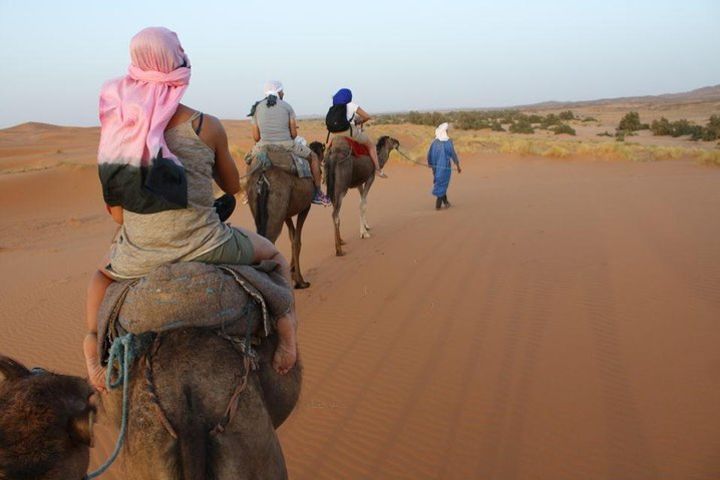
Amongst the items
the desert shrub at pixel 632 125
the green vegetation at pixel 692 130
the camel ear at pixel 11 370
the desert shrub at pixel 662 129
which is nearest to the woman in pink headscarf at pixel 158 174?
the camel ear at pixel 11 370

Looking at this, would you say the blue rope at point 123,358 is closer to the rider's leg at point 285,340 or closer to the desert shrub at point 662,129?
the rider's leg at point 285,340

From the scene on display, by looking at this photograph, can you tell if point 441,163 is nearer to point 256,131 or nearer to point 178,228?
point 256,131

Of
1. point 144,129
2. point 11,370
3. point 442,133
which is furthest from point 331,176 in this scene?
point 11,370

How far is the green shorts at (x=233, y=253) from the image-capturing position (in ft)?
8.09

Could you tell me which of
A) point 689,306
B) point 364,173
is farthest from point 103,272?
point 364,173

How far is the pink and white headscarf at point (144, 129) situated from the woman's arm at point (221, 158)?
0.19 m

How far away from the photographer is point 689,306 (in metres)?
7.03

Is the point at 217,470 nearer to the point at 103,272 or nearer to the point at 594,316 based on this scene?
the point at 103,272

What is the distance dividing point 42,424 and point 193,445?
0.52 meters

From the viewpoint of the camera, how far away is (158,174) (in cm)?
221

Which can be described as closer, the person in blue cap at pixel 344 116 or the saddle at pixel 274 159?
the saddle at pixel 274 159

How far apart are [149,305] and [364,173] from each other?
9.26m

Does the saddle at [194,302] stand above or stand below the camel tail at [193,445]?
above

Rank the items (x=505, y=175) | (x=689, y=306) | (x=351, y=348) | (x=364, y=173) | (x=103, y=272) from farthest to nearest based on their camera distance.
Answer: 1. (x=505, y=175)
2. (x=364, y=173)
3. (x=689, y=306)
4. (x=351, y=348)
5. (x=103, y=272)
